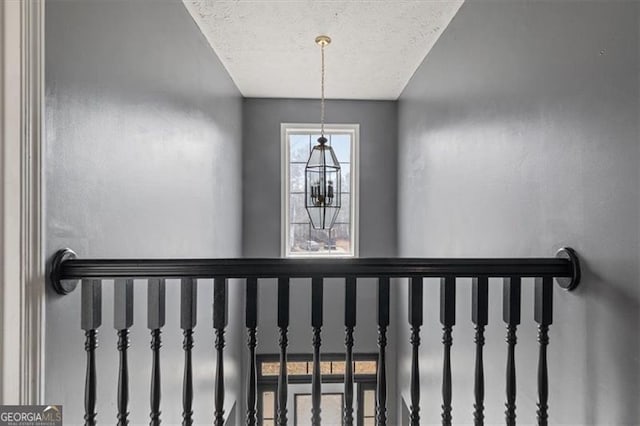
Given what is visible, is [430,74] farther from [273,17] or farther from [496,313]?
[496,313]

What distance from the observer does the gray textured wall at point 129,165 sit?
4.02 feet

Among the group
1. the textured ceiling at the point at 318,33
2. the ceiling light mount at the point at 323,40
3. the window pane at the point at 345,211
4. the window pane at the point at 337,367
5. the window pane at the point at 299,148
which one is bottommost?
the window pane at the point at 337,367

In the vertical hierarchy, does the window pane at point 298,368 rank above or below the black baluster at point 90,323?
below

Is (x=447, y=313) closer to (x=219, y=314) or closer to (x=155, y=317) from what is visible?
(x=219, y=314)

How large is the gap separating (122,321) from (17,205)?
0.46 meters

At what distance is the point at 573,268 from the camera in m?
1.18

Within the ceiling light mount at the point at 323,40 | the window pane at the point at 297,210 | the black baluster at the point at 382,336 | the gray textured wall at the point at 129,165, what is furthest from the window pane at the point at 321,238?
the black baluster at the point at 382,336

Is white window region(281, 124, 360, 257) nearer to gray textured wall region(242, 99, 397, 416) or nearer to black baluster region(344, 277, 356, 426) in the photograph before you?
gray textured wall region(242, 99, 397, 416)

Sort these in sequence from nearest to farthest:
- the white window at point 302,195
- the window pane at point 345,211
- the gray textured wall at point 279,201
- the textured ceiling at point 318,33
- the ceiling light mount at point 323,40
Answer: the textured ceiling at point 318,33 → the ceiling light mount at point 323,40 → the gray textured wall at point 279,201 → the white window at point 302,195 → the window pane at point 345,211

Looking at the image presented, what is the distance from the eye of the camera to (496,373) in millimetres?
1738

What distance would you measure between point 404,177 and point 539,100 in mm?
2485

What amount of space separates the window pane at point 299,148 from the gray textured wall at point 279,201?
173mm

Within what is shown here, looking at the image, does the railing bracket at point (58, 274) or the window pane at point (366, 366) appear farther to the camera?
the window pane at point (366, 366)

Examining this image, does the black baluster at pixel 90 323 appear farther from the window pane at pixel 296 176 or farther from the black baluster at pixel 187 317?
the window pane at pixel 296 176
